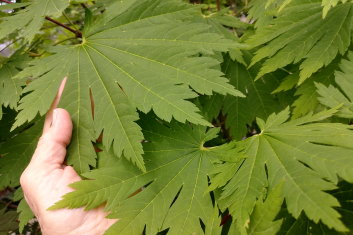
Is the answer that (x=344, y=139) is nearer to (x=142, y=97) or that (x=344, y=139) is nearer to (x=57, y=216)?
(x=142, y=97)

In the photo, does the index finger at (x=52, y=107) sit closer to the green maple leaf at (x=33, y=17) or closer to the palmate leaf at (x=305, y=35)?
the green maple leaf at (x=33, y=17)

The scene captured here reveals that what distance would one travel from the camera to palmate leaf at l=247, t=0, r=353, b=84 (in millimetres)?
1170

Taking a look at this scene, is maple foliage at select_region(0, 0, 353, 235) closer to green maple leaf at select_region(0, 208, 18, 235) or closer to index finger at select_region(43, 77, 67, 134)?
index finger at select_region(43, 77, 67, 134)

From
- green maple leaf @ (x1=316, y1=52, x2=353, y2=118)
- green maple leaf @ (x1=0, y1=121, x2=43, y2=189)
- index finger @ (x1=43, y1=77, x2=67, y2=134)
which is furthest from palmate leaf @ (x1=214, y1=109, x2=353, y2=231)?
green maple leaf @ (x1=0, y1=121, x2=43, y2=189)

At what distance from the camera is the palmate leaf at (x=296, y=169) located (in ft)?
2.56

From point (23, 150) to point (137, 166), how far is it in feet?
1.73

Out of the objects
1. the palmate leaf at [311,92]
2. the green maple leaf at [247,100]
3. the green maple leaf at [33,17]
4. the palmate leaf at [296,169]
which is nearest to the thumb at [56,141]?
the green maple leaf at [33,17]

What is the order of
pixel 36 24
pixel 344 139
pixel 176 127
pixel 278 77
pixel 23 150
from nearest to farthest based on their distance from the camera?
pixel 344 139 < pixel 36 24 < pixel 176 127 < pixel 23 150 < pixel 278 77

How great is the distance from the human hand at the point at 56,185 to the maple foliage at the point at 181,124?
0.04m

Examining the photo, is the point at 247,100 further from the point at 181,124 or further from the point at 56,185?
the point at 56,185

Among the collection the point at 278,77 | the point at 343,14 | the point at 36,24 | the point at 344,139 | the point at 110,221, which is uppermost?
the point at 36,24

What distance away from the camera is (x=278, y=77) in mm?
1402

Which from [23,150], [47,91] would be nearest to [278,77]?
[47,91]

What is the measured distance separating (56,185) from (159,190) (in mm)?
344
